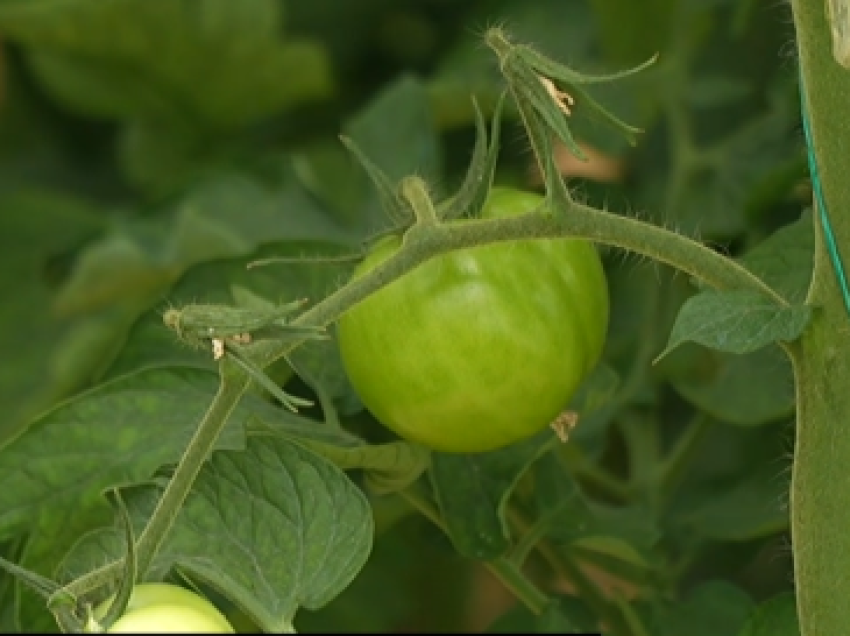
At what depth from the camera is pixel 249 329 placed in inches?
21.2

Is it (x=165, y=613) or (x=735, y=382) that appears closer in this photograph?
(x=165, y=613)

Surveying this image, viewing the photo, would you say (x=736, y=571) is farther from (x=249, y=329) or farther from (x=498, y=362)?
(x=249, y=329)

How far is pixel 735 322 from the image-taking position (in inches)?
23.3

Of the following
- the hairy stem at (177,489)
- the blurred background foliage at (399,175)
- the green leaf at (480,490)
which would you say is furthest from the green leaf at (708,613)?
the hairy stem at (177,489)

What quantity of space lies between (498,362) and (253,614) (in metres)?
0.16

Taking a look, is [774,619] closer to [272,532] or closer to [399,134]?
[272,532]

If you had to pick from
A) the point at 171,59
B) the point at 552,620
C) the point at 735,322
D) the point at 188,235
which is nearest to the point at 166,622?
the point at 735,322

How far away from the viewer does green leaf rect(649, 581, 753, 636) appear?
0.80 m

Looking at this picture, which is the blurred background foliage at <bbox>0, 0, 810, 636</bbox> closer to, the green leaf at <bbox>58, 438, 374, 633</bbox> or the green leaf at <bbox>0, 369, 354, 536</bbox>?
the green leaf at <bbox>0, 369, 354, 536</bbox>

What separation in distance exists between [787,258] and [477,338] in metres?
0.19

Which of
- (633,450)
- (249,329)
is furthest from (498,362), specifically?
(633,450)

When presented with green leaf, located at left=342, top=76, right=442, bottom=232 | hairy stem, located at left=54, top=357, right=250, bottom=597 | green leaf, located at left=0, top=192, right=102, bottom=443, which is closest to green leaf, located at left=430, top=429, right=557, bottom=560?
hairy stem, located at left=54, top=357, right=250, bottom=597

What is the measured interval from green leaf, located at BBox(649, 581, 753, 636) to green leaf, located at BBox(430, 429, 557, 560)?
0.10 meters

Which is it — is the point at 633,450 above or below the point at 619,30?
below
